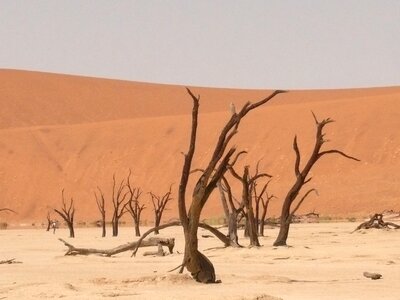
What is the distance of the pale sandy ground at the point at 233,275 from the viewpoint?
32.6 ft

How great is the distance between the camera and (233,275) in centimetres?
1248

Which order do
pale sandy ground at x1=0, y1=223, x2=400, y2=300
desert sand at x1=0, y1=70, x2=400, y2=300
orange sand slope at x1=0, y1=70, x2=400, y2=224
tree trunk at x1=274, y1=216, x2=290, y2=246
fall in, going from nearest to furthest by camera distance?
pale sandy ground at x1=0, y1=223, x2=400, y2=300, desert sand at x1=0, y1=70, x2=400, y2=300, tree trunk at x1=274, y1=216, x2=290, y2=246, orange sand slope at x1=0, y1=70, x2=400, y2=224

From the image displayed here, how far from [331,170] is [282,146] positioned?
780 cm

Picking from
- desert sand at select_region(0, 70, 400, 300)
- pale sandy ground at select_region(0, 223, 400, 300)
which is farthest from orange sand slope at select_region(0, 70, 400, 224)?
pale sandy ground at select_region(0, 223, 400, 300)

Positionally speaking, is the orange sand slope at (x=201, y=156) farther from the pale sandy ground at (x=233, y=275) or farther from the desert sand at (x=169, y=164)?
the pale sandy ground at (x=233, y=275)

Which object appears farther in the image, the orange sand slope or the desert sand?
the orange sand slope

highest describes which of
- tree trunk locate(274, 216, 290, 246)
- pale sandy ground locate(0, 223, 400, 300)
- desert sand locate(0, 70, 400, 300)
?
desert sand locate(0, 70, 400, 300)

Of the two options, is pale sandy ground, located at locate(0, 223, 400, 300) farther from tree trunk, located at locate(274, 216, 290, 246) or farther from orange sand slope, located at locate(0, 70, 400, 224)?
orange sand slope, located at locate(0, 70, 400, 224)

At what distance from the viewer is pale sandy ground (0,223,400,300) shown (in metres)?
9.93

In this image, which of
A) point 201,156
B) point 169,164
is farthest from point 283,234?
point 169,164

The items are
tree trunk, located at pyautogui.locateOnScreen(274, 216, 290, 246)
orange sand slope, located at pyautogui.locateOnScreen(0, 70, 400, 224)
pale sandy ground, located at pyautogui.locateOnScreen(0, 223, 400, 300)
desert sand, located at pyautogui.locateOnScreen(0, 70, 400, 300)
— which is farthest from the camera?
orange sand slope, located at pyautogui.locateOnScreen(0, 70, 400, 224)

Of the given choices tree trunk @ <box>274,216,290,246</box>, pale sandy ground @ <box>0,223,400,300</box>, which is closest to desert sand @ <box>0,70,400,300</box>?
pale sandy ground @ <box>0,223,400,300</box>

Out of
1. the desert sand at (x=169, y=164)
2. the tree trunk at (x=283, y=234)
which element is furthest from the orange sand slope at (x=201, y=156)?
the tree trunk at (x=283, y=234)

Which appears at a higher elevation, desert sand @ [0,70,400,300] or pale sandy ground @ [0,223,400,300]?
desert sand @ [0,70,400,300]
